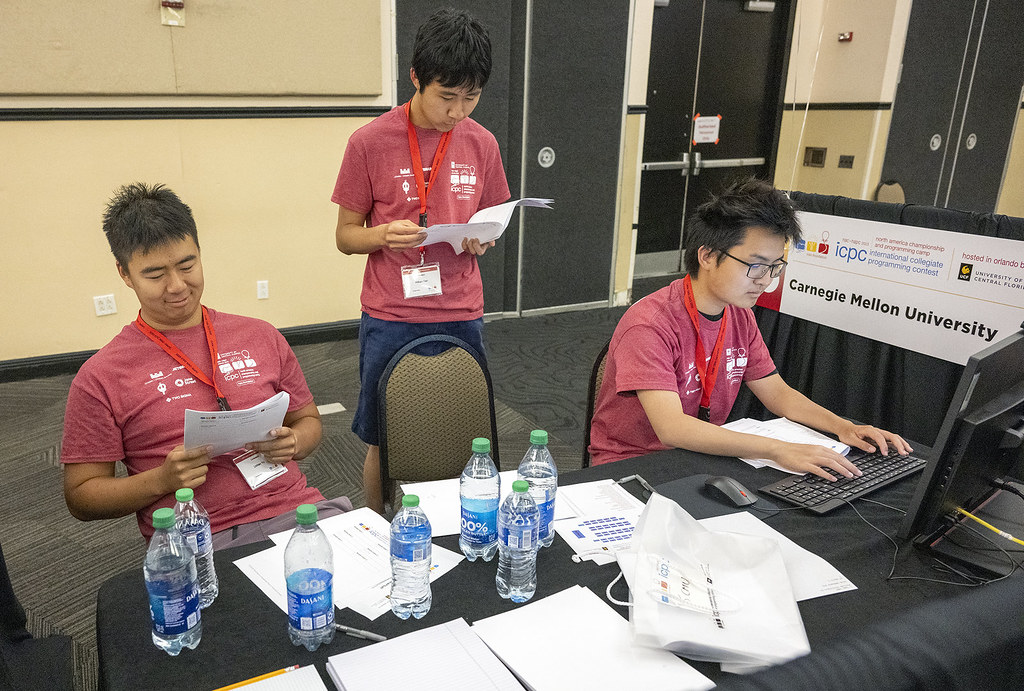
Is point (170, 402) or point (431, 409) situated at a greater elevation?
point (170, 402)

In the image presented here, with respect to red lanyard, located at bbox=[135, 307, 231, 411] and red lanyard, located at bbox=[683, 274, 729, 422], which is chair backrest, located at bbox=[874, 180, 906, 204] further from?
red lanyard, located at bbox=[135, 307, 231, 411]

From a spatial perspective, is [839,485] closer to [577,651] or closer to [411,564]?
[577,651]

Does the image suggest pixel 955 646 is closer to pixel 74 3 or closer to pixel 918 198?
pixel 74 3

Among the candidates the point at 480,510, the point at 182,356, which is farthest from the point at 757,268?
the point at 182,356

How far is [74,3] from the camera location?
10.4 feet

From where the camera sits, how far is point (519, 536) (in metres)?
1.08

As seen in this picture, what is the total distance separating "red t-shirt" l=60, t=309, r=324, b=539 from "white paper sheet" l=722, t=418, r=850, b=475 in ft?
3.33

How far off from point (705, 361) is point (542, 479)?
678mm

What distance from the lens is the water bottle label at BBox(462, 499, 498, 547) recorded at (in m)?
1.17

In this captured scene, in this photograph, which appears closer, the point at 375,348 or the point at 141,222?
the point at 141,222

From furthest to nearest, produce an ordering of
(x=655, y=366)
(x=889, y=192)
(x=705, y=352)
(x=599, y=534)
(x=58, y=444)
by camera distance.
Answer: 1. (x=889, y=192)
2. (x=58, y=444)
3. (x=705, y=352)
4. (x=655, y=366)
5. (x=599, y=534)

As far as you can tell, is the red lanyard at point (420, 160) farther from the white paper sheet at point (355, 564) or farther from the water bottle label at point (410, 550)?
the water bottle label at point (410, 550)

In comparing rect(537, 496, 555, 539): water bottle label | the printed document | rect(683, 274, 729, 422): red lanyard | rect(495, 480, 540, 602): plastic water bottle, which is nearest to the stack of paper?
rect(495, 480, 540, 602): plastic water bottle

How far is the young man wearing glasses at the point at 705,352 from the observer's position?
5.20ft
